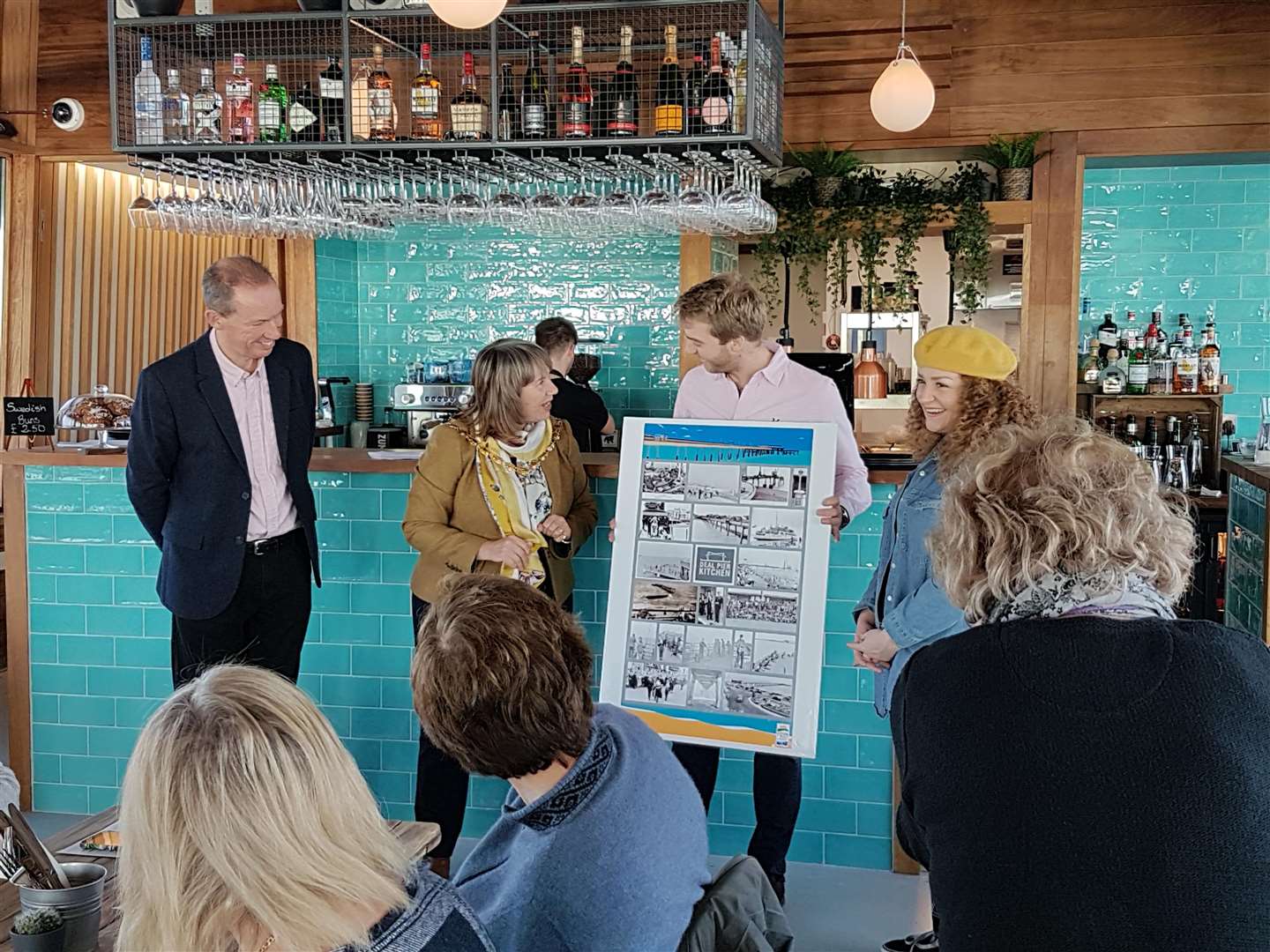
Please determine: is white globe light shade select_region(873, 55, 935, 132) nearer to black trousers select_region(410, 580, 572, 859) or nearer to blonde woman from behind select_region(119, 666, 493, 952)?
black trousers select_region(410, 580, 572, 859)

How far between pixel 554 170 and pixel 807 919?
2954 mm

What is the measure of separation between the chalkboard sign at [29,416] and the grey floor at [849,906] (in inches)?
87.6

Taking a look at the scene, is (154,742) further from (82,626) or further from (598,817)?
(82,626)

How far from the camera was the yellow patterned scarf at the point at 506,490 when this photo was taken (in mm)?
3867

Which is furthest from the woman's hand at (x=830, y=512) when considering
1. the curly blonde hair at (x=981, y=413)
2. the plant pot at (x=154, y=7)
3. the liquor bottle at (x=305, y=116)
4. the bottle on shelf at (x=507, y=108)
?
the plant pot at (x=154, y=7)

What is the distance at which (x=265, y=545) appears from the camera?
Answer: 13.2 ft

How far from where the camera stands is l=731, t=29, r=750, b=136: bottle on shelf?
15.6 feet

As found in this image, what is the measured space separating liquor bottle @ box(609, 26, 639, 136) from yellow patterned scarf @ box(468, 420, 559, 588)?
169 cm

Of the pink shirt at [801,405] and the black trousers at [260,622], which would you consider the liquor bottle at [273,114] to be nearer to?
the black trousers at [260,622]

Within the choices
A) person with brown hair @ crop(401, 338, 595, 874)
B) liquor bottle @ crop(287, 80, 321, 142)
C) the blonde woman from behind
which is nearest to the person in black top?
liquor bottle @ crop(287, 80, 321, 142)

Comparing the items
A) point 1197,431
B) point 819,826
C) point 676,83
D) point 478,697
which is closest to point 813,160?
point 676,83

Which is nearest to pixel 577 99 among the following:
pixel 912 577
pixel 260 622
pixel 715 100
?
pixel 715 100

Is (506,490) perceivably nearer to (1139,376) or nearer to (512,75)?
(512,75)

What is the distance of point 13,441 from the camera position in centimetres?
671
